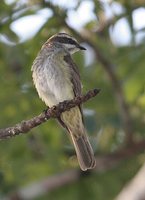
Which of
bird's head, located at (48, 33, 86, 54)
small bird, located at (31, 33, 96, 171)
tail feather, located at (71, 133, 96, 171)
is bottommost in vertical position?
tail feather, located at (71, 133, 96, 171)

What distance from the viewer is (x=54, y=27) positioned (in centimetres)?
837

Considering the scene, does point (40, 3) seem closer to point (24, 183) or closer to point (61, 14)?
point (61, 14)

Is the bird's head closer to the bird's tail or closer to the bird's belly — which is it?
the bird's belly

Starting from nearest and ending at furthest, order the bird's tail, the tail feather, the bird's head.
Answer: the tail feather → the bird's tail → the bird's head

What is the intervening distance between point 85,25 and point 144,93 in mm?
1481

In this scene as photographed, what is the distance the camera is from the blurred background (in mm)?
8359

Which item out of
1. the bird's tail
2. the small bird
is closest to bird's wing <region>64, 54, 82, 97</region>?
the small bird

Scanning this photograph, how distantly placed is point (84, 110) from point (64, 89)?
167 cm

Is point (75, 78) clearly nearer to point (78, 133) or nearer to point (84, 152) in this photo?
point (78, 133)

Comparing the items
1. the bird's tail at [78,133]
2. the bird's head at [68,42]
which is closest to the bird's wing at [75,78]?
the bird's tail at [78,133]

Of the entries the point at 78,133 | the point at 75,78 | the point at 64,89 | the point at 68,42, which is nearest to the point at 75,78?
the point at 75,78

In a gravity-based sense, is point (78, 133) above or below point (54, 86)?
below

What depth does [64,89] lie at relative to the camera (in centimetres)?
705

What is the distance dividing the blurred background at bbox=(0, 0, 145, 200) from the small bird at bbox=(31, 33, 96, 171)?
808mm
